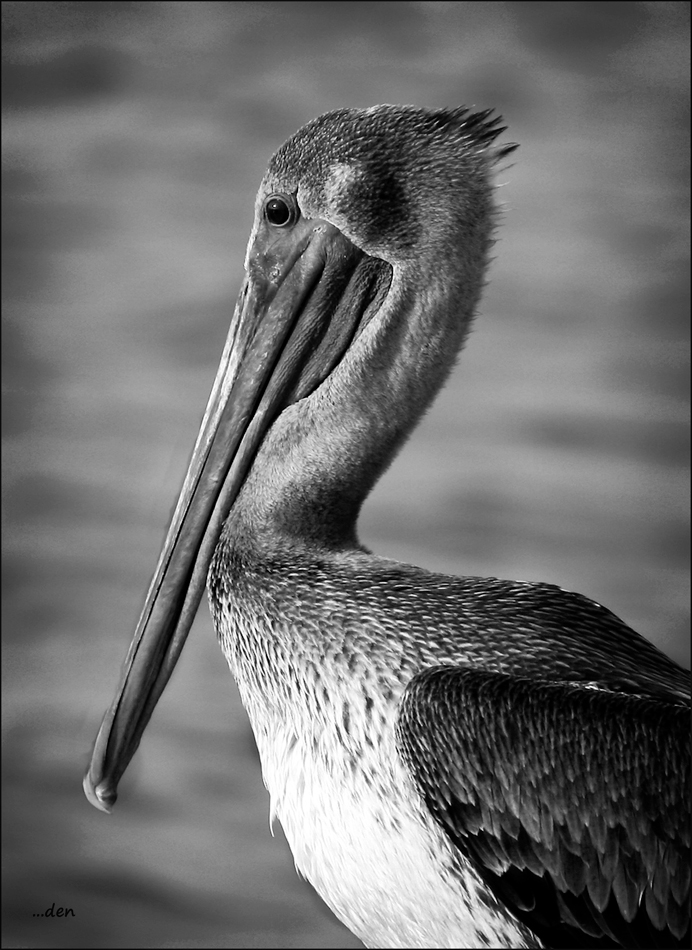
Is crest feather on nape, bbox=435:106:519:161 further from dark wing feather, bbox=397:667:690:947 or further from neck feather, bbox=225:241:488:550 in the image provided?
dark wing feather, bbox=397:667:690:947

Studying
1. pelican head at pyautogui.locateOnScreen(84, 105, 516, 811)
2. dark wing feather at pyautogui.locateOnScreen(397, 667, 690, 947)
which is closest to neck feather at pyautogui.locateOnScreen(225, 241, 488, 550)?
pelican head at pyautogui.locateOnScreen(84, 105, 516, 811)

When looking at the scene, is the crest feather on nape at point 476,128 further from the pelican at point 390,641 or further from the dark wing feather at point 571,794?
the dark wing feather at point 571,794

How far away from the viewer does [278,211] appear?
170 cm

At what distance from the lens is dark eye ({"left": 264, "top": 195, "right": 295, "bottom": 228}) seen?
169 cm

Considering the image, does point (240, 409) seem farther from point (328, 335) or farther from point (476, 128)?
point (476, 128)

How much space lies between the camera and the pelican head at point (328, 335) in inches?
64.4

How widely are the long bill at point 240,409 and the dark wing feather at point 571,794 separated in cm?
47

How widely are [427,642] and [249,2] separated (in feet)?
7.84

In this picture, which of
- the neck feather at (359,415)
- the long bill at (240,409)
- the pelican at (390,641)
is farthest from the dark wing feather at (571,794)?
the long bill at (240,409)

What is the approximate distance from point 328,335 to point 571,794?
2.55ft

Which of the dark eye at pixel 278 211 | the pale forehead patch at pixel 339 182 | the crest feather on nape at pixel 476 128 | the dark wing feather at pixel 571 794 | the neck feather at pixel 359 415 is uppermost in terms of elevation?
the crest feather on nape at pixel 476 128

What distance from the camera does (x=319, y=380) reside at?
1758 mm

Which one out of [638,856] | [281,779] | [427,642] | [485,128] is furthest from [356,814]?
[485,128]

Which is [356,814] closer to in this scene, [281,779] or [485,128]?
[281,779]
